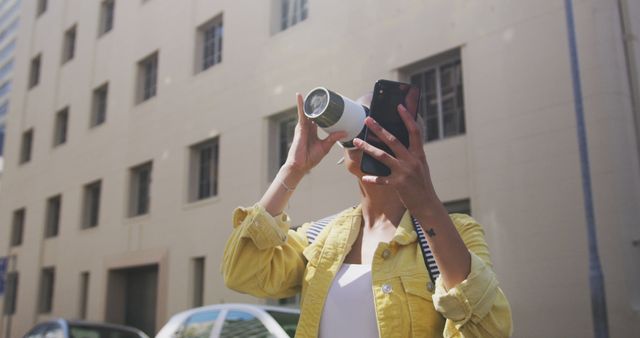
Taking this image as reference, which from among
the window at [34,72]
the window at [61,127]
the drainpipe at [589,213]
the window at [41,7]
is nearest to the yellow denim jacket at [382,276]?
the drainpipe at [589,213]

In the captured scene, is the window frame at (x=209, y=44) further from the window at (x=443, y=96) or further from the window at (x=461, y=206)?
the window at (x=461, y=206)

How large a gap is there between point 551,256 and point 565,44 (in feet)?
8.73

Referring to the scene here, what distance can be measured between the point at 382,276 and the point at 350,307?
0.50 feet

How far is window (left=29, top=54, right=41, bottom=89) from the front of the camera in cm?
2333

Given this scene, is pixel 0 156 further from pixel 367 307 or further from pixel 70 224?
pixel 367 307

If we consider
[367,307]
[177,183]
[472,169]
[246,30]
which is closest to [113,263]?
[177,183]

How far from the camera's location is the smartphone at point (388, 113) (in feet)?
5.67

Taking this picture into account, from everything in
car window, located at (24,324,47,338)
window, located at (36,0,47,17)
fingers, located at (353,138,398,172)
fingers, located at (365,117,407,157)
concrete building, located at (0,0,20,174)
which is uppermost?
concrete building, located at (0,0,20,174)

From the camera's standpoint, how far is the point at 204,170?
14203 mm

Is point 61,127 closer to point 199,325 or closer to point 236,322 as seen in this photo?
point 199,325

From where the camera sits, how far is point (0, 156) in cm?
2403

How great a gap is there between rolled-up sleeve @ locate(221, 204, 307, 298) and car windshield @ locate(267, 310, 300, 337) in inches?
137

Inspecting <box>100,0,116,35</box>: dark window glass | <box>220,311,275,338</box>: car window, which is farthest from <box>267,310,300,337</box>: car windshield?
<box>100,0,116,35</box>: dark window glass

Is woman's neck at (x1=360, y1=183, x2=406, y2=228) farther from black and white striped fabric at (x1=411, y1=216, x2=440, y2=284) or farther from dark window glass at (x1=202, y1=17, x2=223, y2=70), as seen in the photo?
dark window glass at (x1=202, y1=17, x2=223, y2=70)
